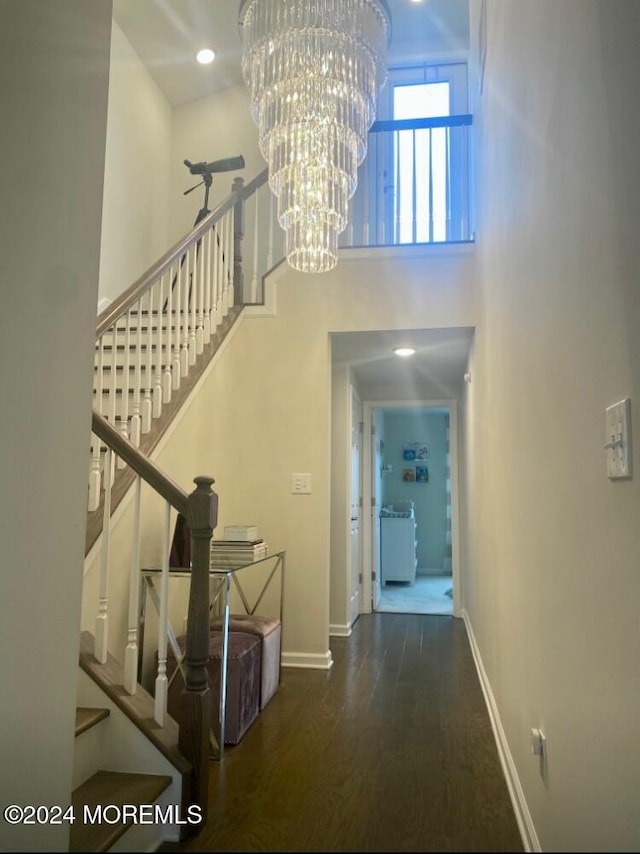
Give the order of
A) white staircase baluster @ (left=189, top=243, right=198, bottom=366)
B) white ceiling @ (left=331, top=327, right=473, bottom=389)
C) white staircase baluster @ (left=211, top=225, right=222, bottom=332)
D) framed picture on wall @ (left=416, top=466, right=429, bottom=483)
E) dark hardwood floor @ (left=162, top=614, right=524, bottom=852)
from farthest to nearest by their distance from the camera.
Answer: framed picture on wall @ (left=416, top=466, right=429, bottom=483) → white ceiling @ (left=331, top=327, right=473, bottom=389) → white staircase baluster @ (left=211, top=225, right=222, bottom=332) → white staircase baluster @ (left=189, top=243, right=198, bottom=366) → dark hardwood floor @ (left=162, top=614, right=524, bottom=852)

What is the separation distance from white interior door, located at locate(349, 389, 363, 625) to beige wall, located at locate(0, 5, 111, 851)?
12.0 ft

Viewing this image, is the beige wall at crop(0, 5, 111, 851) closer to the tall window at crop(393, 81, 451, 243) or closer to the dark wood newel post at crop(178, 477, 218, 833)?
the dark wood newel post at crop(178, 477, 218, 833)

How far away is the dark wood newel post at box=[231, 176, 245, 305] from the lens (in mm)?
4117

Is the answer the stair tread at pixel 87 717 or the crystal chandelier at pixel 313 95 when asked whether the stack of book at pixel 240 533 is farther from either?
the crystal chandelier at pixel 313 95

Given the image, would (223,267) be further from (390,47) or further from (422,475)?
(422,475)

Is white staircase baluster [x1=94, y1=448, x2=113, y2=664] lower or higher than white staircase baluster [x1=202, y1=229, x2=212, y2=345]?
lower

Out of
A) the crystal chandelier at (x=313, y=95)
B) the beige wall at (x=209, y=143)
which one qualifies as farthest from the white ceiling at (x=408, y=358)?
the beige wall at (x=209, y=143)

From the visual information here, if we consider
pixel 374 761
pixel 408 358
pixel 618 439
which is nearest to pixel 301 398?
pixel 408 358

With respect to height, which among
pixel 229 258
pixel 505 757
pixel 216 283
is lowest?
pixel 505 757

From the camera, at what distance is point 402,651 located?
414cm

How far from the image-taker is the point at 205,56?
5211 millimetres

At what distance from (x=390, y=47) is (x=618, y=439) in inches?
203

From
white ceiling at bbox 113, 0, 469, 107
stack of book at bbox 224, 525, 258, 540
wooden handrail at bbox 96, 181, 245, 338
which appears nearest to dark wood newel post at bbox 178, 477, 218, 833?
wooden handrail at bbox 96, 181, 245, 338

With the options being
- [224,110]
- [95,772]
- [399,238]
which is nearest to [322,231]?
[399,238]
